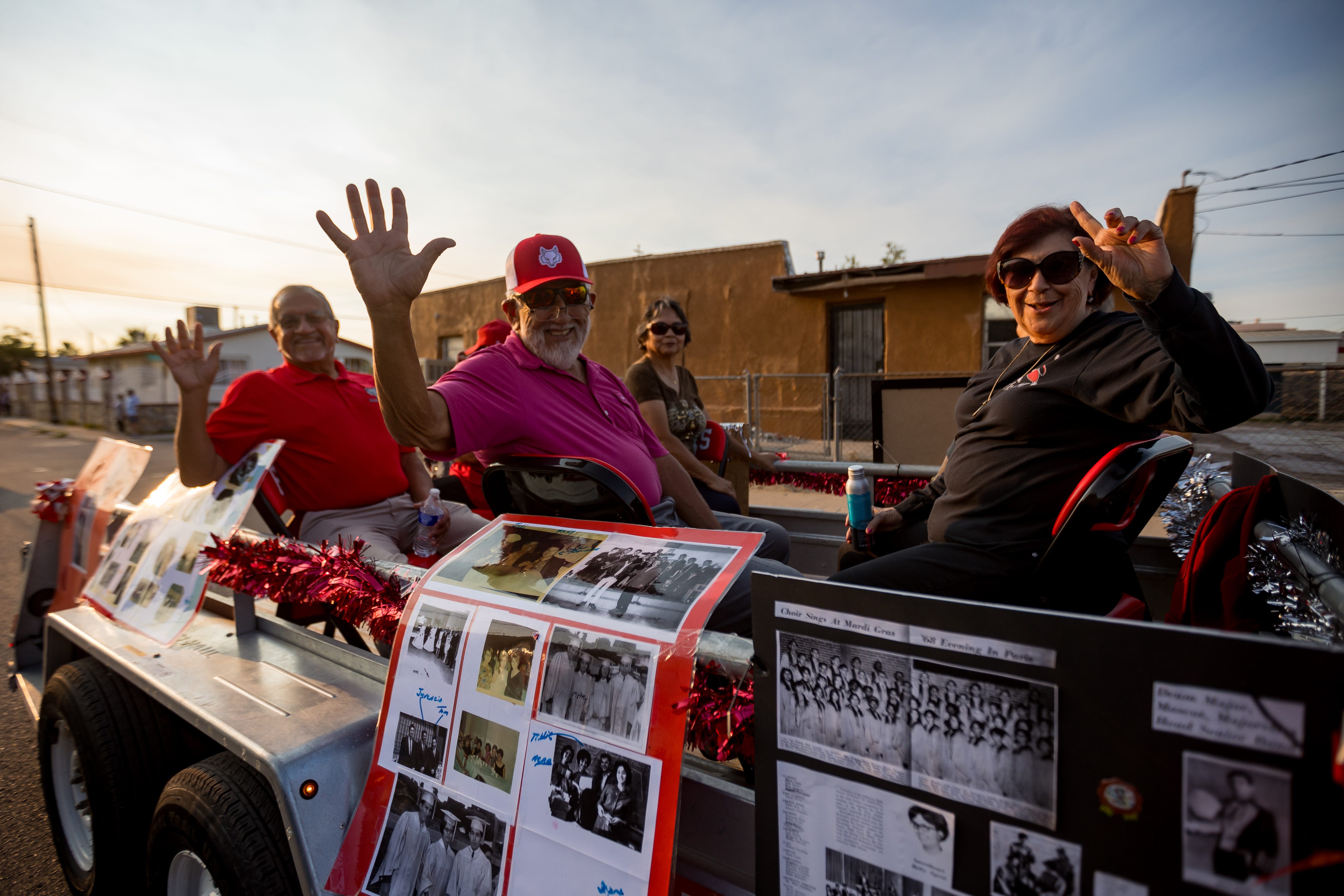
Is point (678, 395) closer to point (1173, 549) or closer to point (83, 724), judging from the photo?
point (1173, 549)

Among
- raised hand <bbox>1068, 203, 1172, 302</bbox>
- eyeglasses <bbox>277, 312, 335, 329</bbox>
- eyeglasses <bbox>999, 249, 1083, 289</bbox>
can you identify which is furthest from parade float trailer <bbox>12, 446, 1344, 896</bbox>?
eyeglasses <bbox>277, 312, 335, 329</bbox>

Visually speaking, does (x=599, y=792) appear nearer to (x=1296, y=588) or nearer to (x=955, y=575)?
(x=955, y=575)

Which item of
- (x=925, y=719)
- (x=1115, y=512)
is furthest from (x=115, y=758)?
(x=1115, y=512)

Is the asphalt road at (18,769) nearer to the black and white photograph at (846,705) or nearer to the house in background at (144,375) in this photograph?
the black and white photograph at (846,705)

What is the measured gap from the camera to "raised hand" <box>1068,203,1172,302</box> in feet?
4.47

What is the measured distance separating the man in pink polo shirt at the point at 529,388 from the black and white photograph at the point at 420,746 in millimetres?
690

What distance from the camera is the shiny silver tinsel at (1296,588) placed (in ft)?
3.95

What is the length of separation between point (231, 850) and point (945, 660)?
1548 mm

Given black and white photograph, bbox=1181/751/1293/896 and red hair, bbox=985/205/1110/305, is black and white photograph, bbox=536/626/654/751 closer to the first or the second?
black and white photograph, bbox=1181/751/1293/896

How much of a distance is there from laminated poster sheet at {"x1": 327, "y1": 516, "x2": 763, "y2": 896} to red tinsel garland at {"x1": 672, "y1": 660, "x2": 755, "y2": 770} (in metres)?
0.07

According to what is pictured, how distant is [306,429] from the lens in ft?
9.87

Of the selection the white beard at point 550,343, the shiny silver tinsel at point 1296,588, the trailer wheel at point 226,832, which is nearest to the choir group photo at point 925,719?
the shiny silver tinsel at point 1296,588

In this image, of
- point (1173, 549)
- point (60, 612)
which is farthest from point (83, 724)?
point (1173, 549)

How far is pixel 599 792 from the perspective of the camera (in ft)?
3.45
